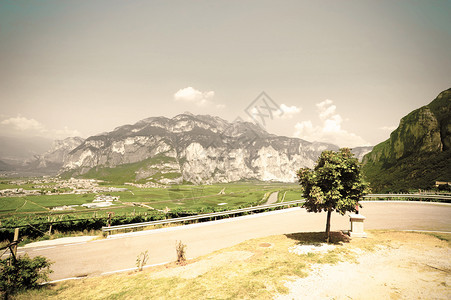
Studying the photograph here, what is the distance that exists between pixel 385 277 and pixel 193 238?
14968 millimetres

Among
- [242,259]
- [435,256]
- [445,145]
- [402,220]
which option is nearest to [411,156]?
[445,145]

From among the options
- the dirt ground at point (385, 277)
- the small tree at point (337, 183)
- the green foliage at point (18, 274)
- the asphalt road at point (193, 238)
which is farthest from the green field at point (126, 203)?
the dirt ground at point (385, 277)

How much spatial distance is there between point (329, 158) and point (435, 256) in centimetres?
783

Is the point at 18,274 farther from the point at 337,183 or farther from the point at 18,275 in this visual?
the point at 337,183

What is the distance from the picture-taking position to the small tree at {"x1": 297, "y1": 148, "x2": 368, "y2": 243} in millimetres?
13859

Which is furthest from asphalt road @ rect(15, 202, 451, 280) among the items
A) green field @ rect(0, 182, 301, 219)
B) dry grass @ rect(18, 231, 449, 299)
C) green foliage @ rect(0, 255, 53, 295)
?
green field @ rect(0, 182, 301, 219)

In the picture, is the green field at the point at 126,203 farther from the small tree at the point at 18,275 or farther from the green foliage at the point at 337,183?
the green foliage at the point at 337,183

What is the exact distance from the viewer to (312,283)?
31.6 ft

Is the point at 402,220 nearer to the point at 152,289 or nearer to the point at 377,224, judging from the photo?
the point at 377,224

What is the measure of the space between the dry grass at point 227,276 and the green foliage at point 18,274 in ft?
1.85

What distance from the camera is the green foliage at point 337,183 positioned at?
13.9 metres

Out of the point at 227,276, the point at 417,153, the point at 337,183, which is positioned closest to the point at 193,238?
the point at 227,276

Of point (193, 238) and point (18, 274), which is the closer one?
point (18, 274)

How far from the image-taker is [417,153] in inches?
3720
